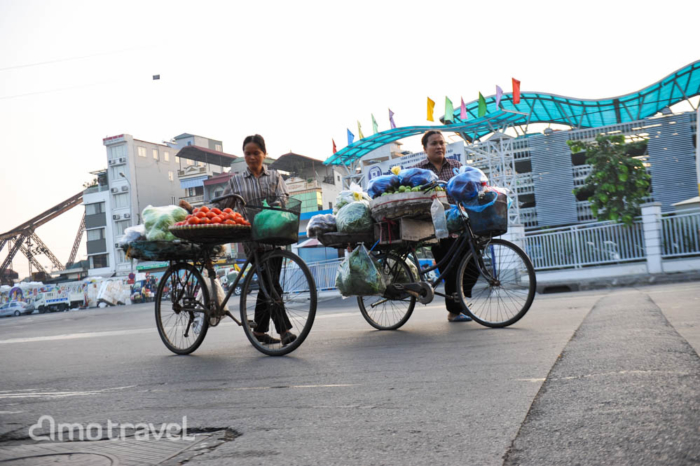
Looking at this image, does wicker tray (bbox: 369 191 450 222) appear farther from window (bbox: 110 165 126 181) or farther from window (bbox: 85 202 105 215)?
window (bbox: 85 202 105 215)

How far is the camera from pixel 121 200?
6556 centimetres

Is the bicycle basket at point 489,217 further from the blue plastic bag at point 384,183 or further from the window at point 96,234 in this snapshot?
the window at point 96,234

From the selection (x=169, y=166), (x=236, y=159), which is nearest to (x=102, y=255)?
(x=169, y=166)

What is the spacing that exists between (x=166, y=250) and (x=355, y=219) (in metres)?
1.75

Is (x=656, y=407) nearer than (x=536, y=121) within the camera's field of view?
Yes

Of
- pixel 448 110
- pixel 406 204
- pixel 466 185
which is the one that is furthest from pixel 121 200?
pixel 466 185

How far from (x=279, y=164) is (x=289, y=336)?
185 feet

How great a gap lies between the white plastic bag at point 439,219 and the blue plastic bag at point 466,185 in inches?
7.5

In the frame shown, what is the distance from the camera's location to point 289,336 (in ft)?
15.4

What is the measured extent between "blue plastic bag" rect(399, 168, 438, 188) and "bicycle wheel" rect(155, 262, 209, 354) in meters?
2.05

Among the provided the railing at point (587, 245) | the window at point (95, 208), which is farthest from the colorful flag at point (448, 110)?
the window at point (95, 208)

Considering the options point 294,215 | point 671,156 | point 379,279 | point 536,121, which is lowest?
point 379,279

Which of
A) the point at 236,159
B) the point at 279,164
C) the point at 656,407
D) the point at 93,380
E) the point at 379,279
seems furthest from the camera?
the point at 236,159

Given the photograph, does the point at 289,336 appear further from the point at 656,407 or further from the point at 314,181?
the point at 314,181
